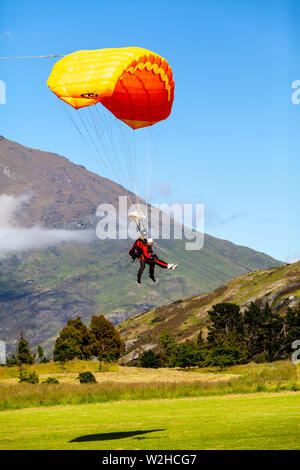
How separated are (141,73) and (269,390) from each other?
24.9 m

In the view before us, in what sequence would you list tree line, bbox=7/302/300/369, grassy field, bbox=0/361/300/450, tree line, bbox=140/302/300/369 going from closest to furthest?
grassy field, bbox=0/361/300/450 → tree line, bbox=7/302/300/369 → tree line, bbox=140/302/300/369

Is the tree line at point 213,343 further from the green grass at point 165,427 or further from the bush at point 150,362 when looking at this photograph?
the green grass at point 165,427

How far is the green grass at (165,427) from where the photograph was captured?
18266 mm

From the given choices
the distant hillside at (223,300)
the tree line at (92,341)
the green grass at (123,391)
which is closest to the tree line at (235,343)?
the tree line at (92,341)

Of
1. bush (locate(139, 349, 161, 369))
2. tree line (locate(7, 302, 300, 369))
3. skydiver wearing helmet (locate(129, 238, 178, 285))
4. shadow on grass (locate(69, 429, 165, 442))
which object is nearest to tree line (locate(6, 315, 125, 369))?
tree line (locate(7, 302, 300, 369))

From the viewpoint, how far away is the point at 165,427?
22.7m

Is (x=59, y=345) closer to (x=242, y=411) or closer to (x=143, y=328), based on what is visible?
(x=242, y=411)

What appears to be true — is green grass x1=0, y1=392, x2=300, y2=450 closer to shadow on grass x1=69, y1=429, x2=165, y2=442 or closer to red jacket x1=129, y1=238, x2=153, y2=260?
shadow on grass x1=69, y1=429, x2=165, y2=442

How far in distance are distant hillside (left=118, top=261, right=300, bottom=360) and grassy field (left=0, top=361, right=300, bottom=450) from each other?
9101 cm

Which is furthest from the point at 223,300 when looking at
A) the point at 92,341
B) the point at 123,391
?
the point at 123,391

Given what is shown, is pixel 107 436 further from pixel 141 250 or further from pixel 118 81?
pixel 118 81

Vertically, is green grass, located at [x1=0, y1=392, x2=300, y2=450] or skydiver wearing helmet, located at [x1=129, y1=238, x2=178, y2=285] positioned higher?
skydiver wearing helmet, located at [x1=129, y1=238, x2=178, y2=285]

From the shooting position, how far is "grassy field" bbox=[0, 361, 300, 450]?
18891mm
